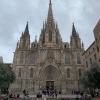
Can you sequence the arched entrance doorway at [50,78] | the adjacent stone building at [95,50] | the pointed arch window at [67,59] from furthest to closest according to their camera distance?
the pointed arch window at [67,59], the arched entrance doorway at [50,78], the adjacent stone building at [95,50]

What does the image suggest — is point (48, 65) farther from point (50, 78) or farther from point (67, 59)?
point (67, 59)

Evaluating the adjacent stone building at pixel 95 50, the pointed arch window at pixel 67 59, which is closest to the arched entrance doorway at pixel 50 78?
the pointed arch window at pixel 67 59

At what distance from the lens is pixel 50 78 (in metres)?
55.4

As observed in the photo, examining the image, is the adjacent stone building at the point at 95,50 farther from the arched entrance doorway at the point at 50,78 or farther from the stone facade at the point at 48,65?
the arched entrance doorway at the point at 50,78

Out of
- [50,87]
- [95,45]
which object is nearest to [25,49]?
[50,87]

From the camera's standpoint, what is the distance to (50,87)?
52938 millimetres

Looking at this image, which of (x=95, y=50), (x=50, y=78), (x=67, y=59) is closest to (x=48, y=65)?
(x=50, y=78)

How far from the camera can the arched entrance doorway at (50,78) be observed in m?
54.0

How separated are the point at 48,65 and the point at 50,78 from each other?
148 inches

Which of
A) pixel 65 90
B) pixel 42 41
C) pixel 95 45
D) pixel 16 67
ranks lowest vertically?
pixel 65 90

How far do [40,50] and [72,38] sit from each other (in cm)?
1126

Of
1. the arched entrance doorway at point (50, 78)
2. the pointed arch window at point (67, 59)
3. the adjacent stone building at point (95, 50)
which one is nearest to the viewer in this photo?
the adjacent stone building at point (95, 50)

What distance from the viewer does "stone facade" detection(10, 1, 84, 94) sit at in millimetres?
53375

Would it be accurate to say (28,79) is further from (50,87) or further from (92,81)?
(92,81)
